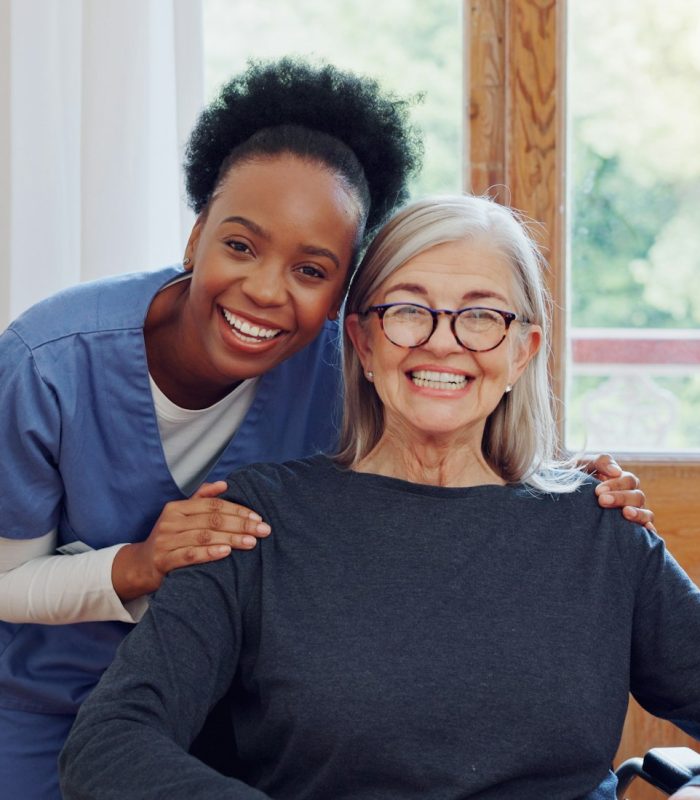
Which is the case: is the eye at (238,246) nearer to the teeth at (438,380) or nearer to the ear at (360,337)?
the ear at (360,337)

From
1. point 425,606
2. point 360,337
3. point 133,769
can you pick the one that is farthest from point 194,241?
point 133,769

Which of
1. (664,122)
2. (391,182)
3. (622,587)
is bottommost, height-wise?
(622,587)

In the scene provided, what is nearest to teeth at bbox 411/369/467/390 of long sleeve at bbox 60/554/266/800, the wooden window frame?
long sleeve at bbox 60/554/266/800

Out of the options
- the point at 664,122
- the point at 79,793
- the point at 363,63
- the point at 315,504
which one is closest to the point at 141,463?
the point at 315,504

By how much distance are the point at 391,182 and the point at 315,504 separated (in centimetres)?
53

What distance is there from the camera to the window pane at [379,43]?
7.82 feet

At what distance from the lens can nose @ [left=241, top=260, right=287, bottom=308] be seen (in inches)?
58.6

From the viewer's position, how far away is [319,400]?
178 centimetres

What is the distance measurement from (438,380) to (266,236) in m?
0.31

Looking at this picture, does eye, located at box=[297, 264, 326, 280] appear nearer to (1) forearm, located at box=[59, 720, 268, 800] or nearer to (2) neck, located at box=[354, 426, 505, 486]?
(2) neck, located at box=[354, 426, 505, 486]

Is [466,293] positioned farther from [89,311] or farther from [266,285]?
[89,311]

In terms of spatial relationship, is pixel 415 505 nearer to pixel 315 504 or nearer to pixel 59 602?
pixel 315 504

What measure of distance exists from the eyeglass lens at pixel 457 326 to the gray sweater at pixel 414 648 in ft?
0.66

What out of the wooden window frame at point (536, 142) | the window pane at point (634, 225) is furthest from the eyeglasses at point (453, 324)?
the window pane at point (634, 225)
